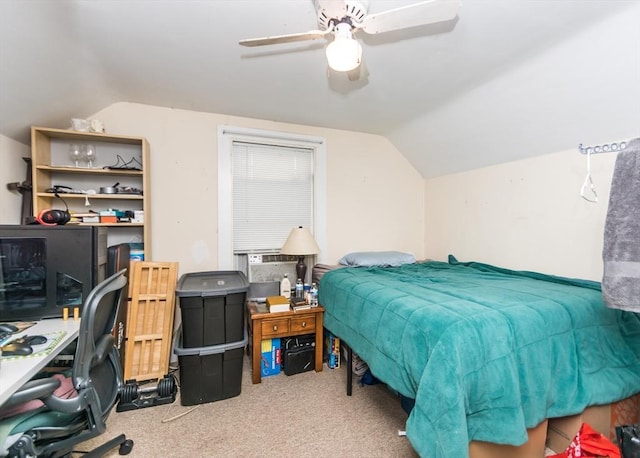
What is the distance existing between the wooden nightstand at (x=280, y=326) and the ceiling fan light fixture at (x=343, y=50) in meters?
1.84

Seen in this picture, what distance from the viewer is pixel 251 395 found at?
215cm

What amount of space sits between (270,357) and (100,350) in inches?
53.3

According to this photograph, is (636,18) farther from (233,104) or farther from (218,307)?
Answer: (218,307)

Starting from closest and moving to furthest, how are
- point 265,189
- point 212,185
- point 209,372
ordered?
point 209,372 → point 212,185 → point 265,189

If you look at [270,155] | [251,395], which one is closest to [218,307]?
[251,395]

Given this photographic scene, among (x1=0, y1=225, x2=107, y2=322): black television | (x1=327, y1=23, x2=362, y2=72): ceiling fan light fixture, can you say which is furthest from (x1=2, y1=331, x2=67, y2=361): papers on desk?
(x1=327, y1=23, x2=362, y2=72): ceiling fan light fixture

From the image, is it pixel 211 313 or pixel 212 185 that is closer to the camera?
pixel 211 313

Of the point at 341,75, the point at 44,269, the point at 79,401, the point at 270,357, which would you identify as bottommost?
the point at 270,357

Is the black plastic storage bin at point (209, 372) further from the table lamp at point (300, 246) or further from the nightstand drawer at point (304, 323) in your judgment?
the table lamp at point (300, 246)

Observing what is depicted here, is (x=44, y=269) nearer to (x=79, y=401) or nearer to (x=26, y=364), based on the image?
(x=26, y=364)

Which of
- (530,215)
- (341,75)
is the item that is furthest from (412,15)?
(530,215)

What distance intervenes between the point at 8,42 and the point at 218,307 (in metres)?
1.84

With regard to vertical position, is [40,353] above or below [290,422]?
above

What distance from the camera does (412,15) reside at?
49.7 inches
